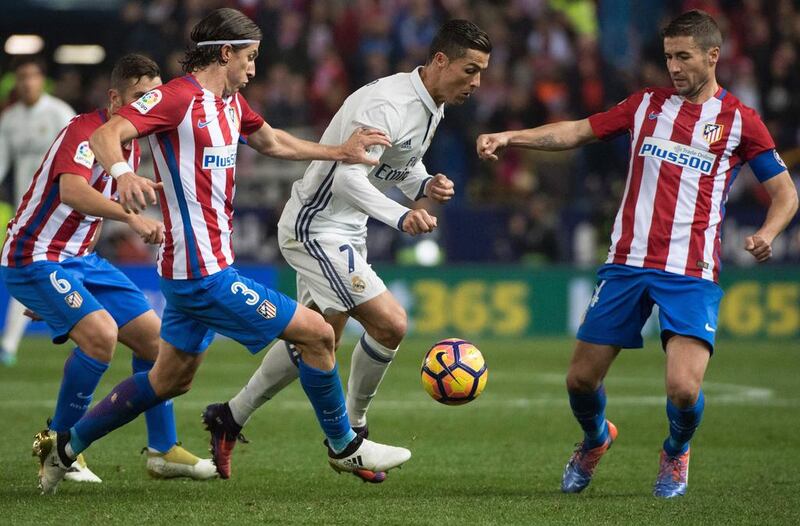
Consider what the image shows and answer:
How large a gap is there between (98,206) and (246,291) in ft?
2.61

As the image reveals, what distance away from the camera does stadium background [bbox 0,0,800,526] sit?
256 inches

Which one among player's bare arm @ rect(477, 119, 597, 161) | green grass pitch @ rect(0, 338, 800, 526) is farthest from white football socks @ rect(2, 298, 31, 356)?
player's bare arm @ rect(477, 119, 597, 161)

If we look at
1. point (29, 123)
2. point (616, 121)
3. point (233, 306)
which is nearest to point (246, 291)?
point (233, 306)

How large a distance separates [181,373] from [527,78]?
13.8 metres

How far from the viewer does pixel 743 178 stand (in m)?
17.8

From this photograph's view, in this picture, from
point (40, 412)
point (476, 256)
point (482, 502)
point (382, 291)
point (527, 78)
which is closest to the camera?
point (482, 502)

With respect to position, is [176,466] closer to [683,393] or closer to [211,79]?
[211,79]

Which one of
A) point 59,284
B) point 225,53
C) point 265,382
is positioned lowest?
point 265,382

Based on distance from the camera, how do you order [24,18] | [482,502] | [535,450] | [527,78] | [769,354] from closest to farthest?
[482,502] < [535,450] < [769,354] < [527,78] < [24,18]

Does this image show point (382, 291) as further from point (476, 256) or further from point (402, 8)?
point (402, 8)

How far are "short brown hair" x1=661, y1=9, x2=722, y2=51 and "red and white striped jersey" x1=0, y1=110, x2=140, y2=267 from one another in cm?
287

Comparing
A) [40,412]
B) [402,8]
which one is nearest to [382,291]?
[40,412]

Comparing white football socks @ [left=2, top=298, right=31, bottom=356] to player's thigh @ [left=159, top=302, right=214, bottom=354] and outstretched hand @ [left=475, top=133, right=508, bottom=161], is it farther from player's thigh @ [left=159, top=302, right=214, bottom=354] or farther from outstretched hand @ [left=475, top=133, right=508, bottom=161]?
outstretched hand @ [left=475, top=133, right=508, bottom=161]

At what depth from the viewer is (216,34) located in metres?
6.26
